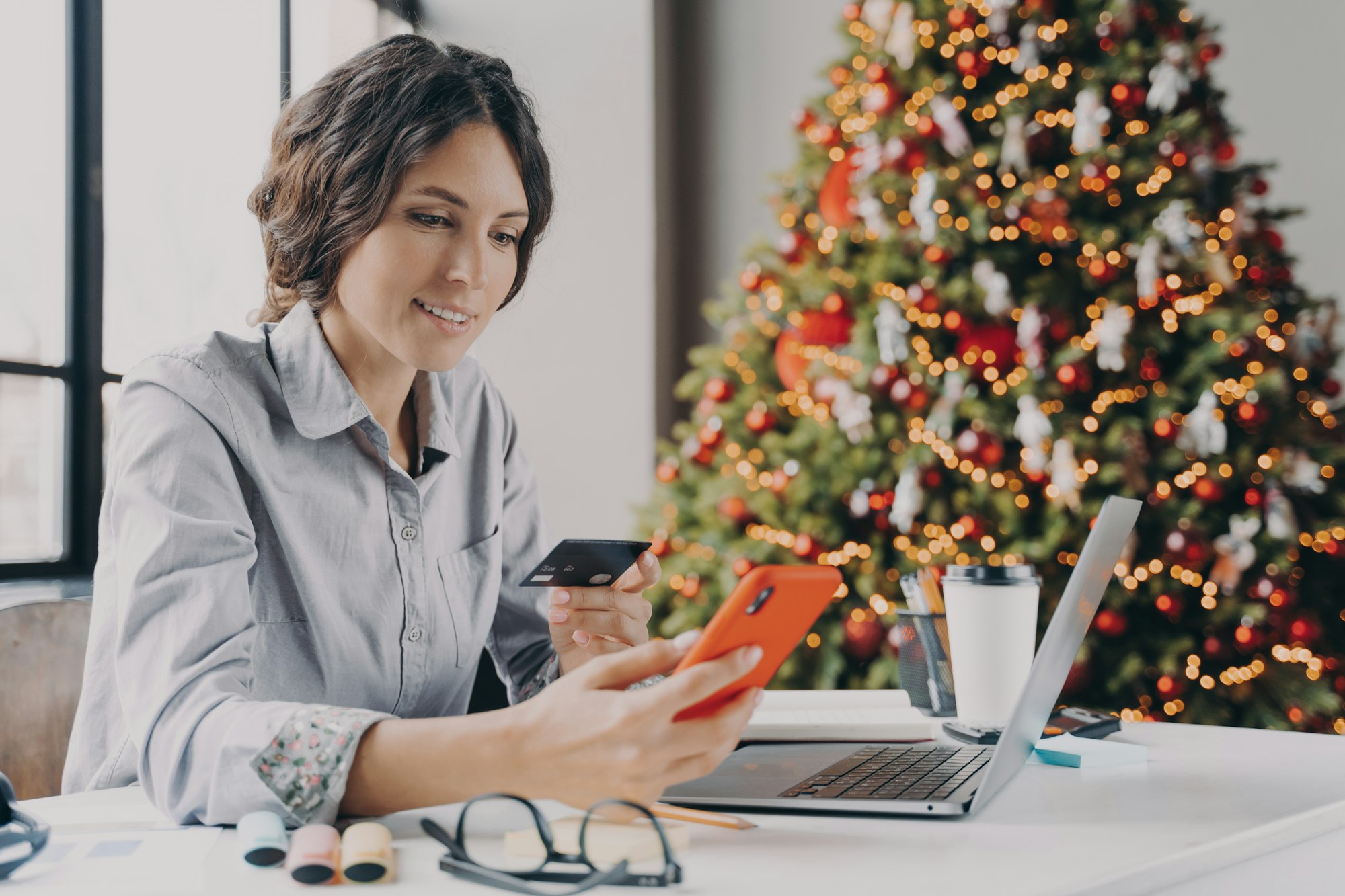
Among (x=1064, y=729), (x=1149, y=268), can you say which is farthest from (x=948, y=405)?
(x=1064, y=729)

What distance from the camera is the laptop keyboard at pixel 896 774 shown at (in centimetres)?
72

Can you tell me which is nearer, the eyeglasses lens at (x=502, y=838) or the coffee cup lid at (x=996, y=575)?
the eyeglasses lens at (x=502, y=838)

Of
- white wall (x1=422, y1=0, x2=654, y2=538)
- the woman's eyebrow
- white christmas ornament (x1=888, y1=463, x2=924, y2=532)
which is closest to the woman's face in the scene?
the woman's eyebrow

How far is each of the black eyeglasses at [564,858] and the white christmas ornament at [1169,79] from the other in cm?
225

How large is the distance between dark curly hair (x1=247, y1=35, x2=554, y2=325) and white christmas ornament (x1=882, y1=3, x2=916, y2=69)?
1.61m

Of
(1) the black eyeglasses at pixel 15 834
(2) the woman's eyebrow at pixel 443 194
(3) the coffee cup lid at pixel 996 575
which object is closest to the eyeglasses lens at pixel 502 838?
(1) the black eyeglasses at pixel 15 834

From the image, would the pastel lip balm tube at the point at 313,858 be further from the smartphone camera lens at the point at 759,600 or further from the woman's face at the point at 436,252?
the woman's face at the point at 436,252

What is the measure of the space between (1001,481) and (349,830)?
192 cm

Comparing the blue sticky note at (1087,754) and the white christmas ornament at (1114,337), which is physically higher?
the white christmas ornament at (1114,337)

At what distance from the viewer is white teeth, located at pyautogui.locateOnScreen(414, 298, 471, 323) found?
1.05 m

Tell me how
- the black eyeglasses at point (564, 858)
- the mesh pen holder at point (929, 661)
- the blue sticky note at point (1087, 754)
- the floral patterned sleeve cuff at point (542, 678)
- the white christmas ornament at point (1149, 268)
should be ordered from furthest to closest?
the white christmas ornament at point (1149, 268)
the floral patterned sleeve cuff at point (542, 678)
the mesh pen holder at point (929, 661)
the blue sticky note at point (1087, 754)
the black eyeglasses at point (564, 858)

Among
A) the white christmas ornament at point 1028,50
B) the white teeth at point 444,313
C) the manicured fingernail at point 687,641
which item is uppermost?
the white christmas ornament at point 1028,50

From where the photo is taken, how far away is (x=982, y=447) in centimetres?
229

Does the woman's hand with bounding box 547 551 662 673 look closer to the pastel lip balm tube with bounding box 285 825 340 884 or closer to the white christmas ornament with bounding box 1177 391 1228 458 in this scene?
the pastel lip balm tube with bounding box 285 825 340 884
